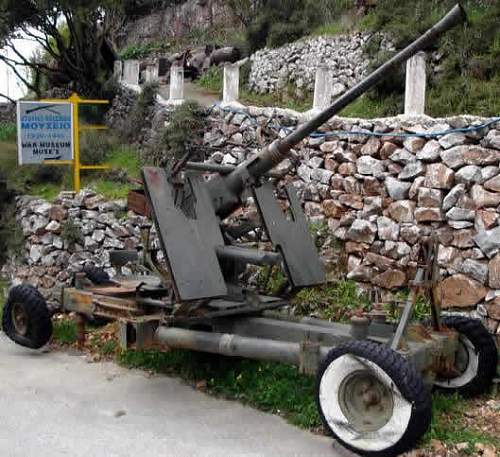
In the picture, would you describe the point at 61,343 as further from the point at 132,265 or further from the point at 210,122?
the point at 210,122

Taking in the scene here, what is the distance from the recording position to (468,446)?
4.99m

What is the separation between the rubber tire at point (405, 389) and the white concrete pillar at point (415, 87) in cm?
416

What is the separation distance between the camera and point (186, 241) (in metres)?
5.91

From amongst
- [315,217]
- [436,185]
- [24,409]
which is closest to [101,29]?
[315,217]

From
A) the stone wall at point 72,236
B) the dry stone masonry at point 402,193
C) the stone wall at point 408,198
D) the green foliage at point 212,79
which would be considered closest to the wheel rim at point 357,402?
the dry stone masonry at point 402,193

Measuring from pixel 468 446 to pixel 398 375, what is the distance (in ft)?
2.81

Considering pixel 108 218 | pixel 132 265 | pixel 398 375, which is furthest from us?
pixel 108 218

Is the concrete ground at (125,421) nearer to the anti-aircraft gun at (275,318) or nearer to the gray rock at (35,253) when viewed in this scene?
the anti-aircraft gun at (275,318)

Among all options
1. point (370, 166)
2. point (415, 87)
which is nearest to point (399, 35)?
point (415, 87)

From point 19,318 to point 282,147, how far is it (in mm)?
3418

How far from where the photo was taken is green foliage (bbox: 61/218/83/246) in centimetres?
1094

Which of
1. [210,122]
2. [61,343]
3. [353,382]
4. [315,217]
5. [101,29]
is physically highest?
[101,29]

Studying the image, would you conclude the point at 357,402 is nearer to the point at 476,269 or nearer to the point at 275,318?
the point at 275,318

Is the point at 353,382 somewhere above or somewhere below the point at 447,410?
above
